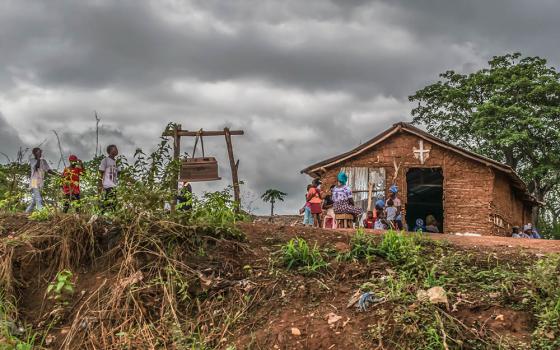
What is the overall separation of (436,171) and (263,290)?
42.5 feet

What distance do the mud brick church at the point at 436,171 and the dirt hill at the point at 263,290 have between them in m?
9.75

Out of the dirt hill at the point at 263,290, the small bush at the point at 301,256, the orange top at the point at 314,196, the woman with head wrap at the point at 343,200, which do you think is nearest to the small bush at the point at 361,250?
the dirt hill at the point at 263,290

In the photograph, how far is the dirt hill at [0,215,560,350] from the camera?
5.11 meters

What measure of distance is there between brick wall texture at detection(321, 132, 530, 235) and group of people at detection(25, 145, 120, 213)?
337 inches

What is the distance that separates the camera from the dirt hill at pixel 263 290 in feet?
16.8

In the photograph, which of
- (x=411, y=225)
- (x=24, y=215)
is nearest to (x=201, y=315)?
(x=24, y=215)

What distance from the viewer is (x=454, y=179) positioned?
55.3 feet

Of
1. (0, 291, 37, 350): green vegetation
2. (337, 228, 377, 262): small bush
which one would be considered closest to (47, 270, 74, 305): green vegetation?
(0, 291, 37, 350): green vegetation

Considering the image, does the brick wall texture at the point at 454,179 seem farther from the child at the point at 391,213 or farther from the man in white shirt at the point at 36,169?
the man in white shirt at the point at 36,169

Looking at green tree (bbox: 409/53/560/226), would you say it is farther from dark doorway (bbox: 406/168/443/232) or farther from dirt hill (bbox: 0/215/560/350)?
dirt hill (bbox: 0/215/560/350)

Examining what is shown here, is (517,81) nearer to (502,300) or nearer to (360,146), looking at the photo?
(360,146)

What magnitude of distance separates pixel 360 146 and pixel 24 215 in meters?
10.5

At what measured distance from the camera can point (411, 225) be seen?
77.9 feet

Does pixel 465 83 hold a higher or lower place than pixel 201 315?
higher
